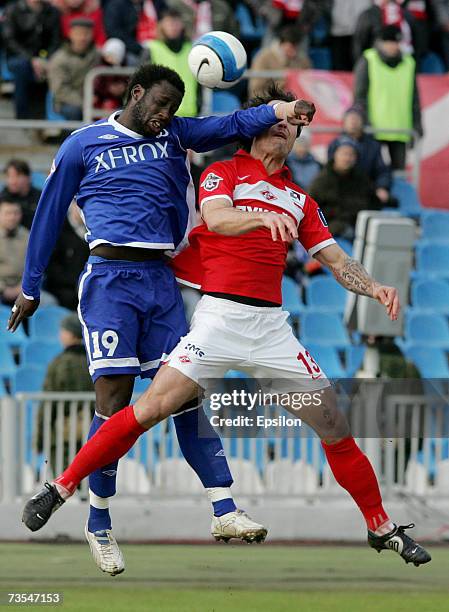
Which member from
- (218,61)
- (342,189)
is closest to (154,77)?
(218,61)

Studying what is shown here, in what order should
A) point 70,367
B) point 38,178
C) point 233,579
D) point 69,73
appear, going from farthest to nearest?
point 69,73, point 38,178, point 70,367, point 233,579

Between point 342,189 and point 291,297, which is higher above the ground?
point 342,189

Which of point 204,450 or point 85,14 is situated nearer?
point 204,450

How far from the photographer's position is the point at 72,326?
12.7 m

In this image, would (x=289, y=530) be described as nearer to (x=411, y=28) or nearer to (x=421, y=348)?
(x=421, y=348)

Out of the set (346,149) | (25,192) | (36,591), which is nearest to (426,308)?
(346,149)

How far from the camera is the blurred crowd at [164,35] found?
1557 cm

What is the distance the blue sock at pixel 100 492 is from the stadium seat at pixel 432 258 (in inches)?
304

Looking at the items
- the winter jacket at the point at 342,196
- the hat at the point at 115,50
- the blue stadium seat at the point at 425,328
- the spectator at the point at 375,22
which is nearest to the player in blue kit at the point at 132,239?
the winter jacket at the point at 342,196

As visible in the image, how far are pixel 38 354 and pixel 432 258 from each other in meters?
4.56

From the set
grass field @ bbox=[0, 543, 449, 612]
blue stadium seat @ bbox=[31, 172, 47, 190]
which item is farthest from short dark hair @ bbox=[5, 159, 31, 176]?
grass field @ bbox=[0, 543, 449, 612]

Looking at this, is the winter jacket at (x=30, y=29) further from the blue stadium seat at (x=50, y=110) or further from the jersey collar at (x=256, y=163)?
the jersey collar at (x=256, y=163)

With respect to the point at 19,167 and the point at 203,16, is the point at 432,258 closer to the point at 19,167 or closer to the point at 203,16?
the point at 203,16

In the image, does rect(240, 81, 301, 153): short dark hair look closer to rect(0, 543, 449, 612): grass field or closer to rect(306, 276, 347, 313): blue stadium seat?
rect(0, 543, 449, 612): grass field
